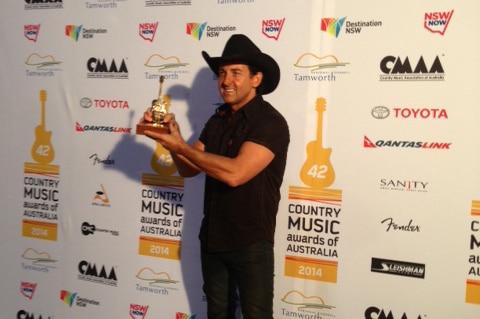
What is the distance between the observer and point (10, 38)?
2.80 m

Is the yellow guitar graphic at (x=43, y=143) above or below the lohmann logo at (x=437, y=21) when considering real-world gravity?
below

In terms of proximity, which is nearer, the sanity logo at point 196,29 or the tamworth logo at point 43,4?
the sanity logo at point 196,29

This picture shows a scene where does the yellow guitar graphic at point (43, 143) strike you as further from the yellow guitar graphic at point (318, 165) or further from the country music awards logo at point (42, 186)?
the yellow guitar graphic at point (318, 165)

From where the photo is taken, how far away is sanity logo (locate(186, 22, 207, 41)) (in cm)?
235

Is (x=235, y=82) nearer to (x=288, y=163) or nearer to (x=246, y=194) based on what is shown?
(x=246, y=194)

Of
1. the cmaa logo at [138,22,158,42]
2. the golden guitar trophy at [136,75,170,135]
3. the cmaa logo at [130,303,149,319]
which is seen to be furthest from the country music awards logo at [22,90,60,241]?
the golden guitar trophy at [136,75,170,135]

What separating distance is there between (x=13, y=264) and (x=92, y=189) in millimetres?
897

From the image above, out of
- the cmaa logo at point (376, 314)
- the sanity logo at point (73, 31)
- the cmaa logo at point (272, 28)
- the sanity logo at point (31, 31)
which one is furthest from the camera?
the sanity logo at point (31, 31)

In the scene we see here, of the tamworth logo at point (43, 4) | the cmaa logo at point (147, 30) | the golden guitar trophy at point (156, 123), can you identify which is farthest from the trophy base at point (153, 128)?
the tamworth logo at point (43, 4)

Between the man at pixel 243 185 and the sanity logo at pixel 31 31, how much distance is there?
1.52 meters

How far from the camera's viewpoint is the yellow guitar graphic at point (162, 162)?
2465mm

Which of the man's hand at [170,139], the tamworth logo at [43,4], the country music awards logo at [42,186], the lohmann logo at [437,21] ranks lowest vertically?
the country music awards logo at [42,186]

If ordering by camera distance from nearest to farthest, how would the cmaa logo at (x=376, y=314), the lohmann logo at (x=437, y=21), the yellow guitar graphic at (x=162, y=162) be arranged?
the lohmann logo at (x=437, y=21), the cmaa logo at (x=376, y=314), the yellow guitar graphic at (x=162, y=162)

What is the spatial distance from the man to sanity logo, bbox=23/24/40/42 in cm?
A: 152
